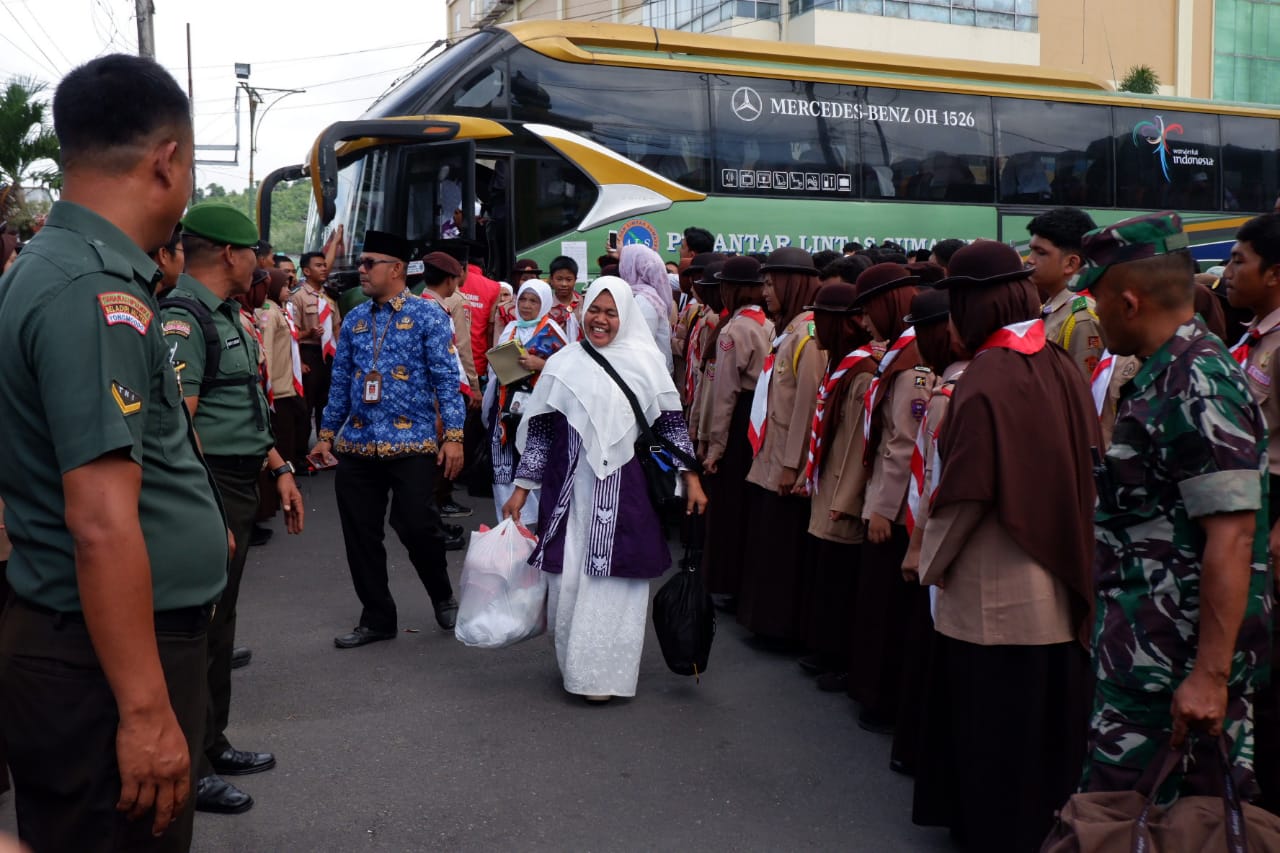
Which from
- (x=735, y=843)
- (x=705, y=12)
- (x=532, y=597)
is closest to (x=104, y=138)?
(x=735, y=843)

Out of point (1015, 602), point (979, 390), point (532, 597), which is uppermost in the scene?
point (979, 390)

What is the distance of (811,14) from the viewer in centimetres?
2830

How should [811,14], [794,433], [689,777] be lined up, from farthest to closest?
[811,14], [794,433], [689,777]

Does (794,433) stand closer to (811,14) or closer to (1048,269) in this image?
(1048,269)

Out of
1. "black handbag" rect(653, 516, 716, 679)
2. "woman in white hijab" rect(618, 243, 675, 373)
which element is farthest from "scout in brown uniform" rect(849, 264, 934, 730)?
"woman in white hijab" rect(618, 243, 675, 373)

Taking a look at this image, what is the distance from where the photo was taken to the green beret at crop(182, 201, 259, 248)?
14.1 feet

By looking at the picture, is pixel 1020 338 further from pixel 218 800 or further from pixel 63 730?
pixel 218 800

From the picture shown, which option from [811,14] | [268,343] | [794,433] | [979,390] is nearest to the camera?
Result: [979,390]

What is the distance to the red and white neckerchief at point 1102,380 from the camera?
4922 mm

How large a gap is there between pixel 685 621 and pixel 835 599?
80 cm

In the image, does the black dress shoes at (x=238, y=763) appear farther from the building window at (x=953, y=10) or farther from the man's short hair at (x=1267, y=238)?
the building window at (x=953, y=10)

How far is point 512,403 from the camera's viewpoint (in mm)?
7102

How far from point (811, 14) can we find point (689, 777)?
87.9 ft

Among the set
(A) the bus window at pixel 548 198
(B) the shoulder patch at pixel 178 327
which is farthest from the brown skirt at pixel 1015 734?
(A) the bus window at pixel 548 198
